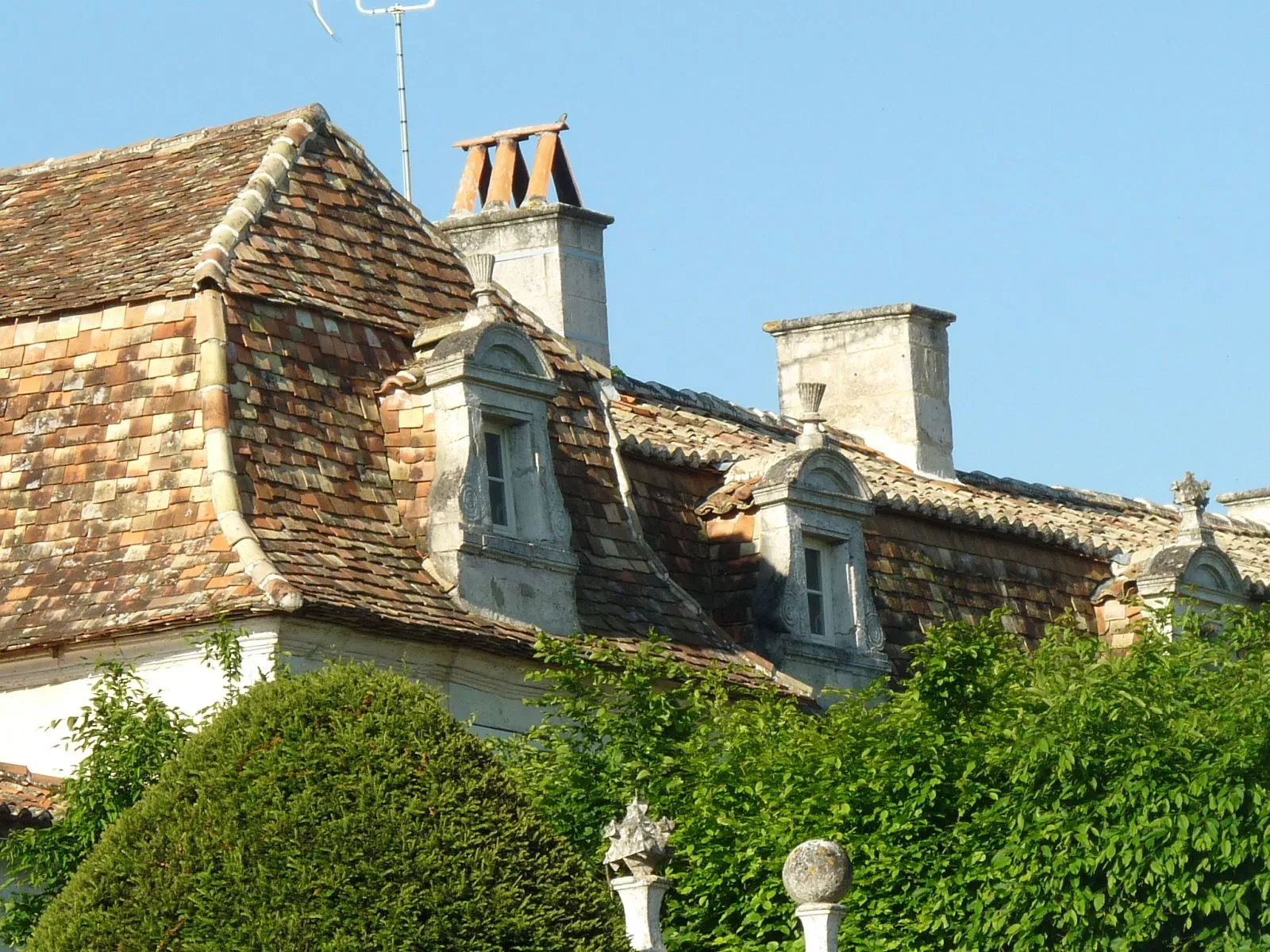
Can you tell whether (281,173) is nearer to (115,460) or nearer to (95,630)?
(115,460)

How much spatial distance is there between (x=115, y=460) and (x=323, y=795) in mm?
6675

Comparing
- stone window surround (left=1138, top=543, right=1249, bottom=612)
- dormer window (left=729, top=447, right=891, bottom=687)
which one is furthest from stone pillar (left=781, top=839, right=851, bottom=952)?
stone window surround (left=1138, top=543, right=1249, bottom=612)

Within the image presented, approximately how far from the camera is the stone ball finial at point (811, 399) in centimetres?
2761

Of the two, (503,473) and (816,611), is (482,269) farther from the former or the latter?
(816,611)

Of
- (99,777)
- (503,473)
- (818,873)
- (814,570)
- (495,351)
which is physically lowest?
(818,873)

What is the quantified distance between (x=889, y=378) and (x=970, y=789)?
1314 centimetres

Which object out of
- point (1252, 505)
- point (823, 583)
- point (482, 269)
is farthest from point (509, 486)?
point (1252, 505)

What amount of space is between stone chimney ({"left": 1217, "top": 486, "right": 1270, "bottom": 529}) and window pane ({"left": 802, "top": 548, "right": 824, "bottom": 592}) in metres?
13.4

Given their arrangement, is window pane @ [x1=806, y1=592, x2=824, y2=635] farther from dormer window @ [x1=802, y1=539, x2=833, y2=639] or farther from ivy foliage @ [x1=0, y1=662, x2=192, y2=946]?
ivy foliage @ [x1=0, y1=662, x2=192, y2=946]

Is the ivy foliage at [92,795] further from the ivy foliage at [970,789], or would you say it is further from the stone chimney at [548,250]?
the stone chimney at [548,250]

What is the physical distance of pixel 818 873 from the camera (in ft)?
57.8

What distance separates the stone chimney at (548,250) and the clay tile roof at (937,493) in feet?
3.17

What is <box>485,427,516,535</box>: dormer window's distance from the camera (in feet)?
81.0

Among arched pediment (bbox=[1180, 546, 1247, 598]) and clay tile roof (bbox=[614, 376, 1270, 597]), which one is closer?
clay tile roof (bbox=[614, 376, 1270, 597])
